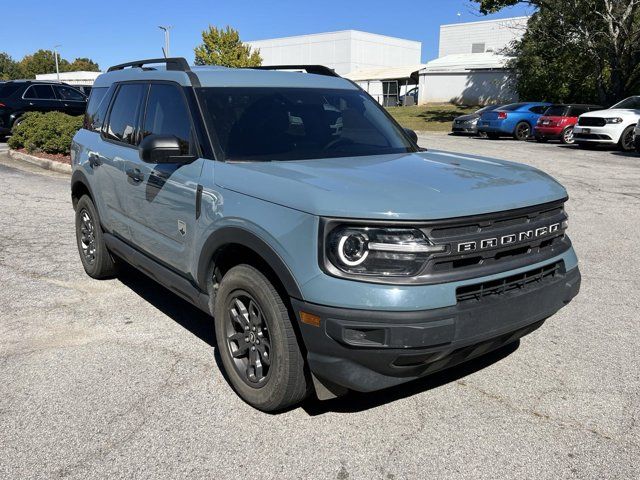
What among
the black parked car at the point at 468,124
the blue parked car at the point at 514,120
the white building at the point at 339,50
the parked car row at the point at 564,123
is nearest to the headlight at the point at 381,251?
the parked car row at the point at 564,123

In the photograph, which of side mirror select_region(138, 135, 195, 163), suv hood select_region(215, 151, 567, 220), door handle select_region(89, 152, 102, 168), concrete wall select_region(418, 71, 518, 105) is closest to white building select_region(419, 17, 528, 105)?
concrete wall select_region(418, 71, 518, 105)

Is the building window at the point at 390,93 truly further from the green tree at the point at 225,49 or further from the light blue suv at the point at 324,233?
the light blue suv at the point at 324,233

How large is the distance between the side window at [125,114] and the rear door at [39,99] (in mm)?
15520

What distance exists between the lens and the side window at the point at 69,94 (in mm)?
18891

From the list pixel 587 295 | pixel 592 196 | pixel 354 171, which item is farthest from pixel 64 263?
pixel 592 196

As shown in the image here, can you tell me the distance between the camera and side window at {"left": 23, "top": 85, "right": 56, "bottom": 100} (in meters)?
18.6

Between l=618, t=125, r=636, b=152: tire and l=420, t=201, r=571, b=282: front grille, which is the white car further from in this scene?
l=420, t=201, r=571, b=282: front grille

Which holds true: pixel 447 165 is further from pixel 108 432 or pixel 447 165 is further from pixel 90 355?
pixel 90 355

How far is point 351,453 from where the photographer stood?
2891 millimetres

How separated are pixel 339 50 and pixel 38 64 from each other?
60.6 metres

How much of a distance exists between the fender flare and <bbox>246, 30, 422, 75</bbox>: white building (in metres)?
77.3

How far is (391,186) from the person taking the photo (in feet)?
9.43

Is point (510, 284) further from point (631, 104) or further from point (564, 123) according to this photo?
point (564, 123)

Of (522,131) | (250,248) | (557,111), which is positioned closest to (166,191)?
(250,248)
